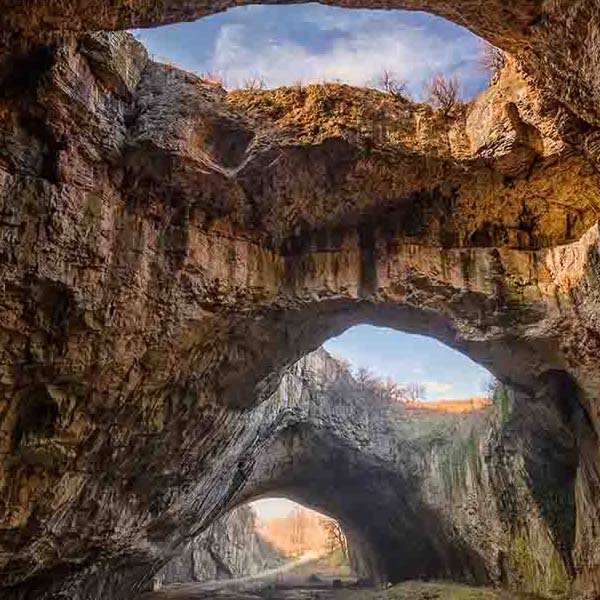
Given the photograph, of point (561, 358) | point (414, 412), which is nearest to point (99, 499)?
point (561, 358)

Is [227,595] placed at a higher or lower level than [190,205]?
lower

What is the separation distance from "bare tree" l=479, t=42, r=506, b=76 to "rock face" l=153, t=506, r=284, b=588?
1844 cm

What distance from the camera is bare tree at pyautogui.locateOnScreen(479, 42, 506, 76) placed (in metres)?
8.39

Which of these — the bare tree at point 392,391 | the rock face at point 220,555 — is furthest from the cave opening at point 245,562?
→ the bare tree at point 392,391

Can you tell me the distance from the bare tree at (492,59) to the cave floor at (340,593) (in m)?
9.67

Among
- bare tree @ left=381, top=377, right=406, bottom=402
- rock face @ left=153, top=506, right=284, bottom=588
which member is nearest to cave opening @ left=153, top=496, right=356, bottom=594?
rock face @ left=153, top=506, right=284, bottom=588

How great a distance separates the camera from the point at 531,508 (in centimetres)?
1213

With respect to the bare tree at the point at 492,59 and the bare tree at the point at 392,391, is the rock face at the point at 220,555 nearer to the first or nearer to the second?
the bare tree at the point at 392,391

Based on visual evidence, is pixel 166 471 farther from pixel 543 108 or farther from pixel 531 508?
pixel 543 108

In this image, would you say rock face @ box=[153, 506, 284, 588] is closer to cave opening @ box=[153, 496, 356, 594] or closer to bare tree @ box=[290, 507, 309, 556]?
cave opening @ box=[153, 496, 356, 594]

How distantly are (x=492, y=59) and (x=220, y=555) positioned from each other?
991 inches

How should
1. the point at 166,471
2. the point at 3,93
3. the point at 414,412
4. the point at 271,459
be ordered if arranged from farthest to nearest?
the point at 414,412 → the point at 271,459 → the point at 166,471 → the point at 3,93

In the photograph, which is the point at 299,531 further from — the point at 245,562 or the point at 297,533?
the point at 245,562

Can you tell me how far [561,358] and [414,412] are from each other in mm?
8728
